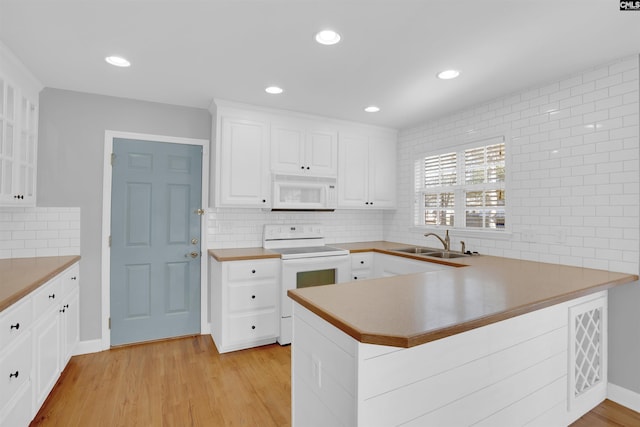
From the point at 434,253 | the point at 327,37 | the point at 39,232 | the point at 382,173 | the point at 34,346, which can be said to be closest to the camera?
the point at 34,346

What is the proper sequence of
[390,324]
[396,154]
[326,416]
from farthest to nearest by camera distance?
[396,154] → [326,416] → [390,324]

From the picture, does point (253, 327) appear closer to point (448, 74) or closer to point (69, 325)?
point (69, 325)

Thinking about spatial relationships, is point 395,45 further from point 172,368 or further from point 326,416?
point 172,368

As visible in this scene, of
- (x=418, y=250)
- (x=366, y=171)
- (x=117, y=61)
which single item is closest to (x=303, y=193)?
(x=366, y=171)

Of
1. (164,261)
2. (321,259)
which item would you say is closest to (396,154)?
(321,259)

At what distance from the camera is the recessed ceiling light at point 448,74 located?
247cm

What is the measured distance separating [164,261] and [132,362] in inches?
37.4

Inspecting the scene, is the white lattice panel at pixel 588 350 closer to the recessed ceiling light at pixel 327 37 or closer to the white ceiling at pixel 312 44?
the white ceiling at pixel 312 44

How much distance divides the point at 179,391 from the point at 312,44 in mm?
2659

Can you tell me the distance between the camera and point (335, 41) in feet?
6.71

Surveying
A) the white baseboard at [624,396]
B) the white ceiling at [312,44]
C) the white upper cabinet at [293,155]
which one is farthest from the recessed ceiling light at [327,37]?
the white baseboard at [624,396]

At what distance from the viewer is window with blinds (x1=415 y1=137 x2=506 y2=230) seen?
3086 mm

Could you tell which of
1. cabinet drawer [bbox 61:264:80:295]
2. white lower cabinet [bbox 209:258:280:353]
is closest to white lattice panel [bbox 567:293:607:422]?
white lower cabinet [bbox 209:258:280:353]

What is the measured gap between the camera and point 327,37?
6.56 ft
